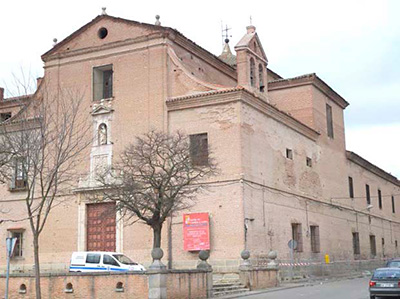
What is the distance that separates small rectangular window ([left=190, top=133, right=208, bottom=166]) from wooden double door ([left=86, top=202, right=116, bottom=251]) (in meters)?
5.52

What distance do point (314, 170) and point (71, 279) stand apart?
65.5 ft

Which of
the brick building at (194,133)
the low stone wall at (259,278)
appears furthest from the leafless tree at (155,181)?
the low stone wall at (259,278)

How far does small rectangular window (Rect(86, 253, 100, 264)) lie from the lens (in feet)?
88.0

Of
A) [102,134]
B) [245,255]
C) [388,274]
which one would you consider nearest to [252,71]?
[102,134]

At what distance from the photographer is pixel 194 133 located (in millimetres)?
30016

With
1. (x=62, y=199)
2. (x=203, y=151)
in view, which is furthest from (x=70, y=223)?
(x=203, y=151)

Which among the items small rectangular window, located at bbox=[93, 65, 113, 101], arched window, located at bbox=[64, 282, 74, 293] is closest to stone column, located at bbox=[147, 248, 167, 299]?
arched window, located at bbox=[64, 282, 74, 293]

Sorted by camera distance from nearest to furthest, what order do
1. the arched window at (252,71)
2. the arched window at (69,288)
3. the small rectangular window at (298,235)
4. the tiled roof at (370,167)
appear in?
the arched window at (69,288) < the arched window at (252,71) < the small rectangular window at (298,235) < the tiled roof at (370,167)

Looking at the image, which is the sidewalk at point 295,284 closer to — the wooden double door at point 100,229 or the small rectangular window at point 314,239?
the small rectangular window at point 314,239

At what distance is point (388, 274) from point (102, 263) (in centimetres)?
1216

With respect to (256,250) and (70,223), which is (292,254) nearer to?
(256,250)

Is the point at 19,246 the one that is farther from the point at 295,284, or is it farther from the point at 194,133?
the point at 295,284

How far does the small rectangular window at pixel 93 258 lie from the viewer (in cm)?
2682

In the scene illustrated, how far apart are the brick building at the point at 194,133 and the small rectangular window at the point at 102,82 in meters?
0.06
